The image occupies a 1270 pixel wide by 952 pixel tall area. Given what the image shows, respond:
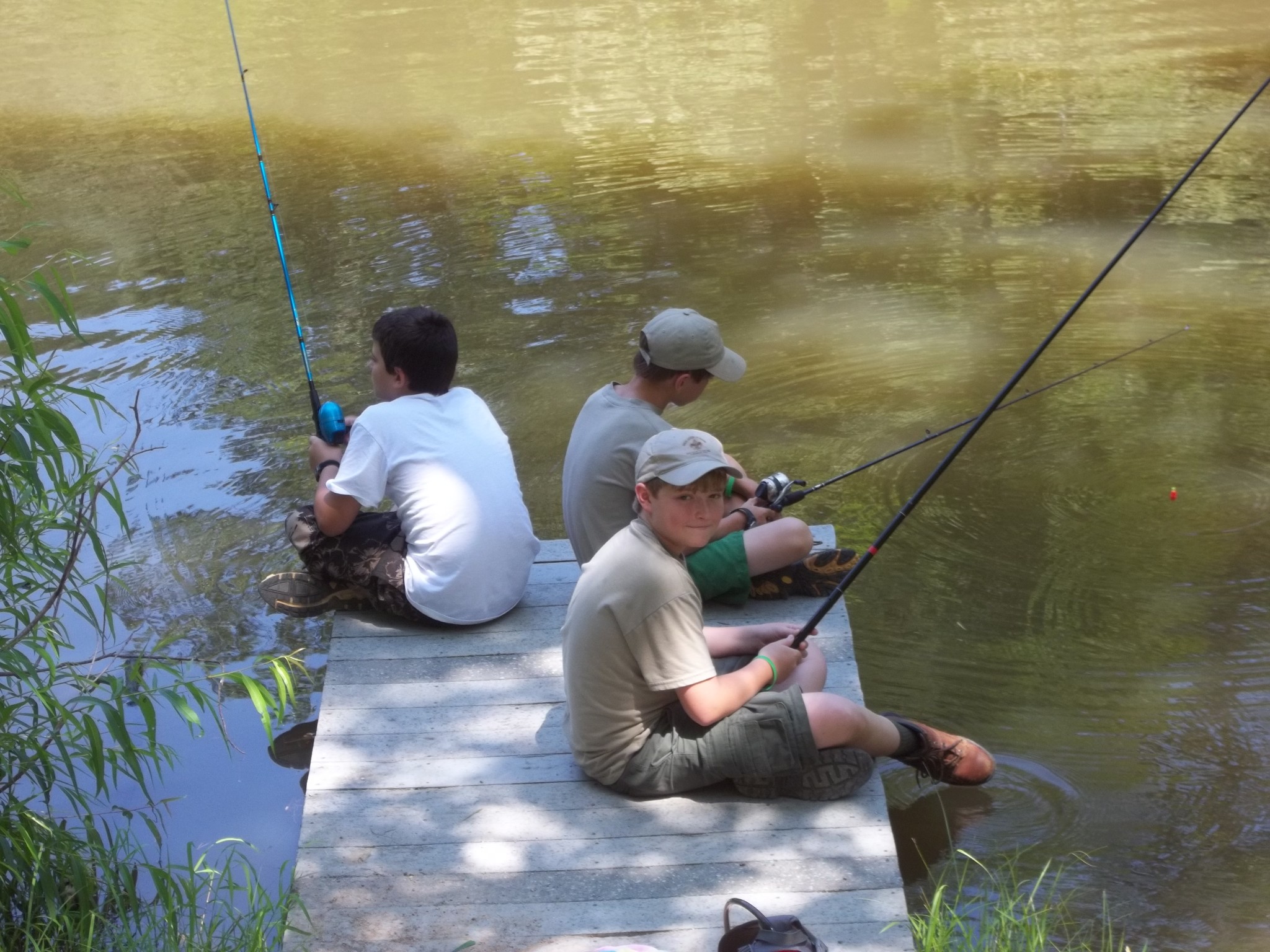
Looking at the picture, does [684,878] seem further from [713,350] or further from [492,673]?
[713,350]

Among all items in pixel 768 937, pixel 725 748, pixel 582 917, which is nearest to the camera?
pixel 768 937

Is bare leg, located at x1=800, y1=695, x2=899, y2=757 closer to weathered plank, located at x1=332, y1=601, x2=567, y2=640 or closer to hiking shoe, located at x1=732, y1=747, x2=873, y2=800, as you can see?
hiking shoe, located at x1=732, y1=747, x2=873, y2=800

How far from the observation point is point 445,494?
3.71 metres

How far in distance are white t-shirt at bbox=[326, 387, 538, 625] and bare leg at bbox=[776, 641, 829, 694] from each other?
0.89 m

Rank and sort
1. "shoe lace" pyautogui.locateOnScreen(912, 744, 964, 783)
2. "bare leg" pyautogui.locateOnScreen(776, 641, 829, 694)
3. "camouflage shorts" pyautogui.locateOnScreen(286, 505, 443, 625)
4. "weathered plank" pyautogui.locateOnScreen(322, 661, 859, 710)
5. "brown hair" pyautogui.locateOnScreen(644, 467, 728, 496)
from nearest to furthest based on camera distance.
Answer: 1. "brown hair" pyautogui.locateOnScreen(644, 467, 728, 496)
2. "bare leg" pyautogui.locateOnScreen(776, 641, 829, 694)
3. "shoe lace" pyautogui.locateOnScreen(912, 744, 964, 783)
4. "weathered plank" pyautogui.locateOnScreen(322, 661, 859, 710)
5. "camouflage shorts" pyautogui.locateOnScreen(286, 505, 443, 625)

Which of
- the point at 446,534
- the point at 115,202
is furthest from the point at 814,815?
the point at 115,202

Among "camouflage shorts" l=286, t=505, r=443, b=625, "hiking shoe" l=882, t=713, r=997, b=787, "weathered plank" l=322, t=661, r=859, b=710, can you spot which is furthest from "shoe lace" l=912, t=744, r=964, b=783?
"camouflage shorts" l=286, t=505, r=443, b=625

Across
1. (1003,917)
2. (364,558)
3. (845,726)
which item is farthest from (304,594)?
(1003,917)

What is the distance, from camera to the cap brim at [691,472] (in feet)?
9.00

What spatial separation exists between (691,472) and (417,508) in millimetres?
1190

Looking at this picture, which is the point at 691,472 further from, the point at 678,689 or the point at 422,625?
the point at 422,625

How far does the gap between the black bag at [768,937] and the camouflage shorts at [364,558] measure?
1.56m

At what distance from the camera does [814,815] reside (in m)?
3.01

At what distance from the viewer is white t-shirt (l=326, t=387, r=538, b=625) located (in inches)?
146
